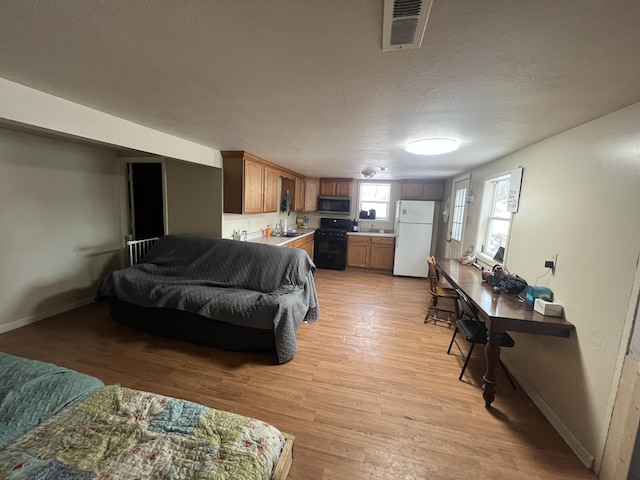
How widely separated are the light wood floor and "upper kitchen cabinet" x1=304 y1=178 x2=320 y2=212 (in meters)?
3.56

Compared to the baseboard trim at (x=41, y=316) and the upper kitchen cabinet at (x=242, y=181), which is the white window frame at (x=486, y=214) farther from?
the baseboard trim at (x=41, y=316)

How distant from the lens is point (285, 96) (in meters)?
1.62

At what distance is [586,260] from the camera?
1.75 m

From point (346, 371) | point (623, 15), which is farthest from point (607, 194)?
point (346, 371)

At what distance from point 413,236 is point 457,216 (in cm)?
100

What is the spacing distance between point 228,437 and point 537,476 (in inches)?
71.5

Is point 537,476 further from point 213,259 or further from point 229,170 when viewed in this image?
point 229,170

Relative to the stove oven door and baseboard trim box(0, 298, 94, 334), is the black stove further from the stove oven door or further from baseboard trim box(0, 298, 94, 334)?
baseboard trim box(0, 298, 94, 334)

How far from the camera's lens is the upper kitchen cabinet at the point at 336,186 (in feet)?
20.9

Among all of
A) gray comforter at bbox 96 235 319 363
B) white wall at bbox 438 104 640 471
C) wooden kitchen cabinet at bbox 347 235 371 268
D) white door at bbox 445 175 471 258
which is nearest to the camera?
white wall at bbox 438 104 640 471

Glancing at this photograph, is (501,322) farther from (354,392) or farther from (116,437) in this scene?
(116,437)

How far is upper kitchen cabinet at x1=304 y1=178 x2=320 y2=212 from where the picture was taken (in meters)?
6.31

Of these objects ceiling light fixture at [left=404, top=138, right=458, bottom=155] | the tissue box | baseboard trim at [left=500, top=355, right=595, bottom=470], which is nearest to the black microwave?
ceiling light fixture at [left=404, top=138, right=458, bottom=155]

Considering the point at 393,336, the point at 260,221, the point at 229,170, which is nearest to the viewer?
the point at 393,336
